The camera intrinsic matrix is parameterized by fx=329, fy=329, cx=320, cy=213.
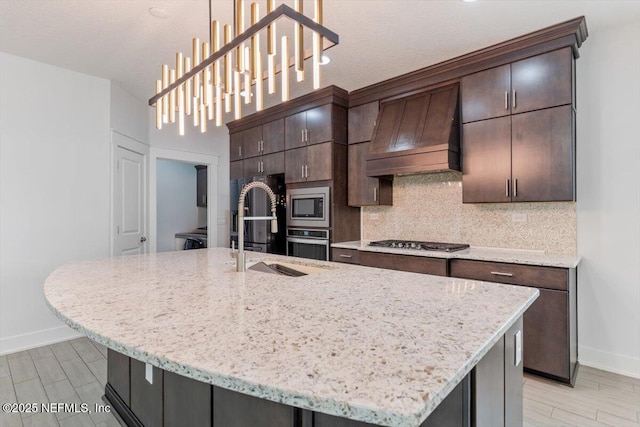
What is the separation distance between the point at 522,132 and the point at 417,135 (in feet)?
2.77

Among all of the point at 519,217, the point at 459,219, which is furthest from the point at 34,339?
the point at 519,217

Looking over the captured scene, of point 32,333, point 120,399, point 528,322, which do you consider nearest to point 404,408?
point 120,399

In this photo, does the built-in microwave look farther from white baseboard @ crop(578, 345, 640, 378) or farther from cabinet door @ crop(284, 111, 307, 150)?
white baseboard @ crop(578, 345, 640, 378)

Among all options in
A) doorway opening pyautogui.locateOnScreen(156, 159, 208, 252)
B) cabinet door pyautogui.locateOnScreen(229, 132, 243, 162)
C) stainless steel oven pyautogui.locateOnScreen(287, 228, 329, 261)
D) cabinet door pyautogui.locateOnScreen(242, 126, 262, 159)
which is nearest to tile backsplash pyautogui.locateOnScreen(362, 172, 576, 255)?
stainless steel oven pyautogui.locateOnScreen(287, 228, 329, 261)

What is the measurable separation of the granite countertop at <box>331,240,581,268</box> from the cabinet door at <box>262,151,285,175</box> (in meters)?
1.53

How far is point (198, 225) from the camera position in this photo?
704 cm

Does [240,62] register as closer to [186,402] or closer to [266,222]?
[186,402]

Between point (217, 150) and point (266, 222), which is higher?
point (217, 150)

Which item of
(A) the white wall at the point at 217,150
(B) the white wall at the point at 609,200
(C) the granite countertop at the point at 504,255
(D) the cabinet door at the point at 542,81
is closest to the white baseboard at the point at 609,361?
(B) the white wall at the point at 609,200

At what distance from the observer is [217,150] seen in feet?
17.0

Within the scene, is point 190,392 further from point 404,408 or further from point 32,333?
point 32,333

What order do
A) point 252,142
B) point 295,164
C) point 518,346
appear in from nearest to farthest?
point 518,346 < point 295,164 < point 252,142

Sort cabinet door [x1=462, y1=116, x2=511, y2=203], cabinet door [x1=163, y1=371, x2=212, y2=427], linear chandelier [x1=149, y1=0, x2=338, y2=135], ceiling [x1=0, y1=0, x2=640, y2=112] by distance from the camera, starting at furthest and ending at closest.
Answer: cabinet door [x1=462, y1=116, x2=511, y2=203]
ceiling [x1=0, y1=0, x2=640, y2=112]
linear chandelier [x1=149, y1=0, x2=338, y2=135]
cabinet door [x1=163, y1=371, x2=212, y2=427]

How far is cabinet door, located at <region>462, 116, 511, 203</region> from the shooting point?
107 inches
